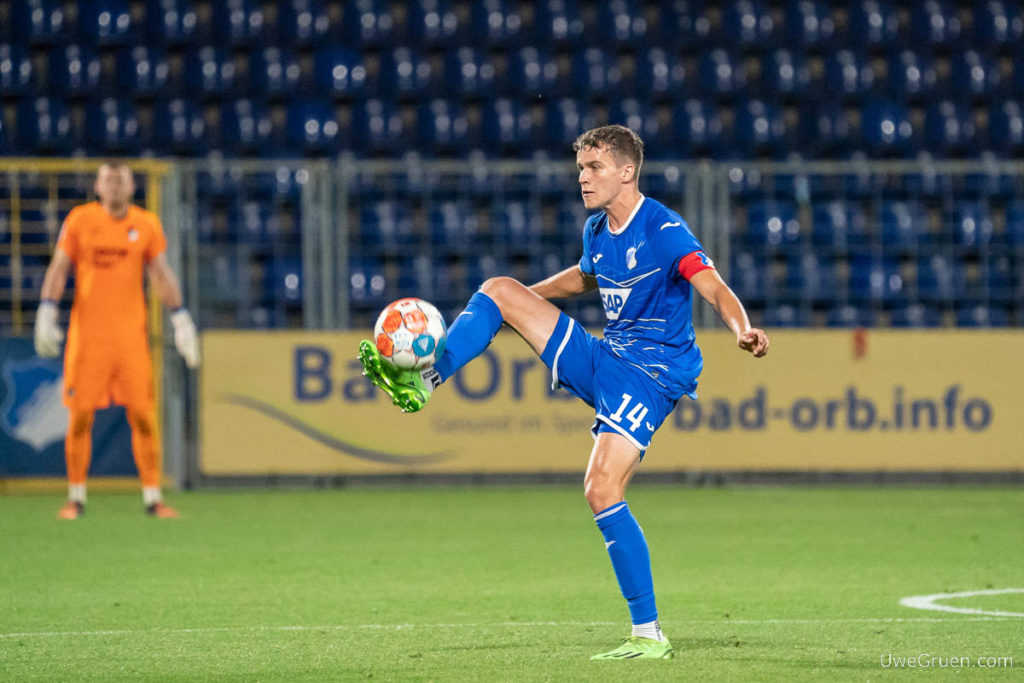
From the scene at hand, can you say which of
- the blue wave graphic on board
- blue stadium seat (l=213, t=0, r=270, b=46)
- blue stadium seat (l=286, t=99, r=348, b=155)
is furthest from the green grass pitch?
blue stadium seat (l=213, t=0, r=270, b=46)

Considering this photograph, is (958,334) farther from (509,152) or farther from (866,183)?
(509,152)

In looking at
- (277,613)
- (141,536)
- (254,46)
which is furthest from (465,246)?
(277,613)

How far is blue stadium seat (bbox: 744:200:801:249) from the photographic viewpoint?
49.8ft

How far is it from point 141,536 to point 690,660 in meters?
5.49

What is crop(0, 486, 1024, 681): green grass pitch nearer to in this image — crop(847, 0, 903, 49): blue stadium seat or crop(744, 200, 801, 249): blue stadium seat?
crop(744, 200, 801, 249): blue stadium seat

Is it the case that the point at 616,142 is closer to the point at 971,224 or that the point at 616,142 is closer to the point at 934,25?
the point at 971,224

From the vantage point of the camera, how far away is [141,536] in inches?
391

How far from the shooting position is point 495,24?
17188mm

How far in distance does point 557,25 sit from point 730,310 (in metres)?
12.5

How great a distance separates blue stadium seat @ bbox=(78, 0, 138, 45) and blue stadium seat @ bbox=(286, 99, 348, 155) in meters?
1.91

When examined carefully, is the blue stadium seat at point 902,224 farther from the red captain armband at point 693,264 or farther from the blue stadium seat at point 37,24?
the red captain armband at point 693,264

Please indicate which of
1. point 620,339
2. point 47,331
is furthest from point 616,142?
point 47,331

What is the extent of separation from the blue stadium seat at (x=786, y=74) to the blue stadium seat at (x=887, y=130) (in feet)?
2.42

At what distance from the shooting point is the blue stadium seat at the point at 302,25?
17062mm
